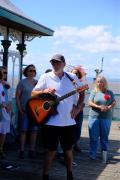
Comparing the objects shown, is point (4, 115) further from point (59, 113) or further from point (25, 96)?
point (59, 113)

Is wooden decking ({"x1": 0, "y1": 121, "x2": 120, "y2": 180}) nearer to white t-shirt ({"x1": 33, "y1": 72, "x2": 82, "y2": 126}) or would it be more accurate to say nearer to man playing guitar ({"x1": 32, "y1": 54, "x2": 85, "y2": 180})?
man playing guitar ({"x1": 32, "y1": 54, "x2": 85, "y2": 180})

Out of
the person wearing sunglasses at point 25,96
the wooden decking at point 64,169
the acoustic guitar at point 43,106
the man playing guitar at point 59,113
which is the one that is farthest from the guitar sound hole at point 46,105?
the person wearing sunglasses at point 25,96

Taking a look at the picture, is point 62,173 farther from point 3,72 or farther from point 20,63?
point 20,63

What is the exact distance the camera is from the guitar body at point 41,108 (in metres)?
6.25

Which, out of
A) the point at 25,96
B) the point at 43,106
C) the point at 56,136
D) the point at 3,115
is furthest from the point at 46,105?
the point at 25,96

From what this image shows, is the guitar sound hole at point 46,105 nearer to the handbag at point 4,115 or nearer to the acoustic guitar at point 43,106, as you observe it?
the acoustic guitar at point 43,106

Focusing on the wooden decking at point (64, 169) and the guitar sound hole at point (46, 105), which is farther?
the wooden decking at point (64, 169)

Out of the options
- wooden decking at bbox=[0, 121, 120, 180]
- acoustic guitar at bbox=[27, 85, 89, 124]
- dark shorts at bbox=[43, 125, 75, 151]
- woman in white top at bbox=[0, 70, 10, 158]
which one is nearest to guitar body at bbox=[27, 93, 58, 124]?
acoustic guitar at bbox=[27, 85, 89, 124]

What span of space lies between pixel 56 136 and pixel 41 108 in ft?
1.42

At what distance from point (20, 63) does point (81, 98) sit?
4.46 metres

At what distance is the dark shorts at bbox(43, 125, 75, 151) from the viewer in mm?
6328

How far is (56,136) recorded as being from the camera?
6.37 meters

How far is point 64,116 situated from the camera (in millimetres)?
6297

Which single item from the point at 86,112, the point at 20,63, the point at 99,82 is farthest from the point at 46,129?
the point at 86,112
